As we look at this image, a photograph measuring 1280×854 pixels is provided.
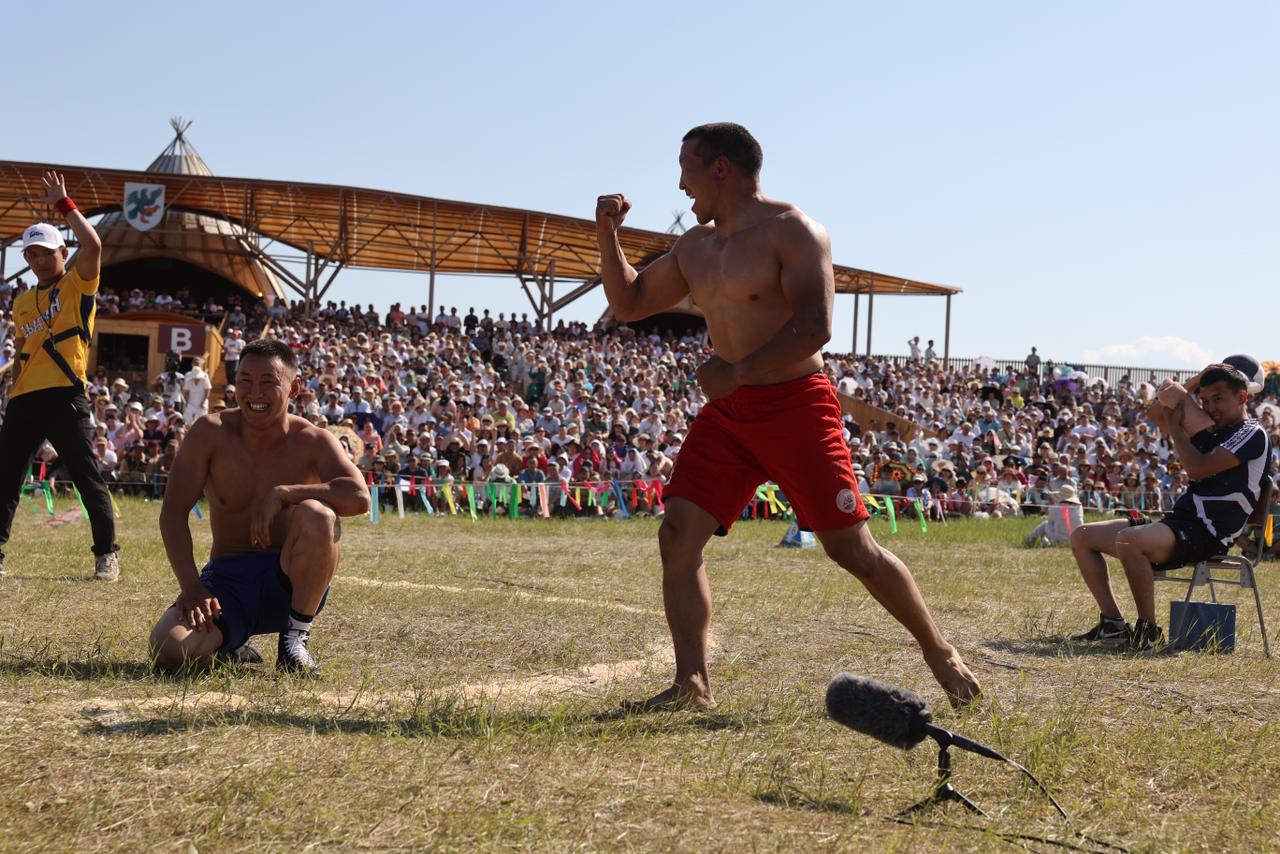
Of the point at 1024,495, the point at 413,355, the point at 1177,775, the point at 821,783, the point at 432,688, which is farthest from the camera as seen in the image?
the point at 413,355

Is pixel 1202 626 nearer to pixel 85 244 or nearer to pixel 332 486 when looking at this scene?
pixel 332 486

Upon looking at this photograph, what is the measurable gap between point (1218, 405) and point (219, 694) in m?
4.76

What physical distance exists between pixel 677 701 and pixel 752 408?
0.97 meters

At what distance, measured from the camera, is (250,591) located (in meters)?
4.59

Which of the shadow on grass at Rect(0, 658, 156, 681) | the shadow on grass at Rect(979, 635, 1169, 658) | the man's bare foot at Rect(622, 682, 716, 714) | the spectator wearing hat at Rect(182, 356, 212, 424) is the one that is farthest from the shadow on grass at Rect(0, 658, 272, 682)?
the spectator wearing hat at Rect(182, 356, 212, 424)

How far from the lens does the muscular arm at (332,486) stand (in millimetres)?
4516

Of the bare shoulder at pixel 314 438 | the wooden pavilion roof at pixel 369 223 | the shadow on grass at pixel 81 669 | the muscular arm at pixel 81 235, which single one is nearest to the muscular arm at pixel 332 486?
the bare shoulder at pixel 314 438

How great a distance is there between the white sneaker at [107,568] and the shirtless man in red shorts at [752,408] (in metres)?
3.93

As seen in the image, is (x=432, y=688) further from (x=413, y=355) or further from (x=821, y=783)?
(x=413, y=355)

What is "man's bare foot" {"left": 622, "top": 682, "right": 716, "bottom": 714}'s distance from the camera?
3979 mm

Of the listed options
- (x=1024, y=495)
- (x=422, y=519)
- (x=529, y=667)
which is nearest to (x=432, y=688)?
(x=529, y=667)

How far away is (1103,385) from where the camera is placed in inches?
1275

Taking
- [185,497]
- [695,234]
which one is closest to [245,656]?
[185,497]

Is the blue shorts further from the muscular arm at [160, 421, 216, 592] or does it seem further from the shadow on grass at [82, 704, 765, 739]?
the shadow on grass at [82, 704, 765, 739]
